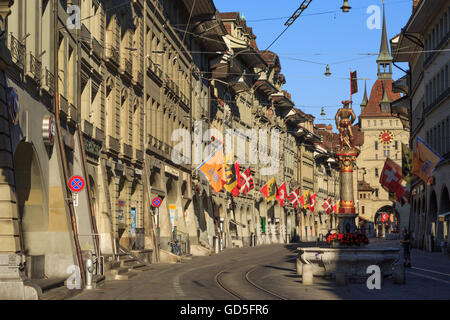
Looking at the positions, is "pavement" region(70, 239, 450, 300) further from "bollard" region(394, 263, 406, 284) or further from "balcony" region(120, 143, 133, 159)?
"balcony" region(120, 143, 133, 159)

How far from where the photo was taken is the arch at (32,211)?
26.5 m

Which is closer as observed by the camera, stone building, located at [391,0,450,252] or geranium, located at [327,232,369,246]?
geranium, located at [327,232,369,246]

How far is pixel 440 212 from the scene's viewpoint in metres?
56.5

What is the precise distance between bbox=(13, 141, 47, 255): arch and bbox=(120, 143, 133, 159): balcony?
1276cm

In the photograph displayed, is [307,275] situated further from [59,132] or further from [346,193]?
[59,132]

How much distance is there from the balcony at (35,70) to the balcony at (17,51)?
2.03ft

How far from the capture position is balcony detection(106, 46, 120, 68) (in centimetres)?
3719

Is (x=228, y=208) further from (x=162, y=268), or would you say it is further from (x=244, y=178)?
(x=162, y=268)

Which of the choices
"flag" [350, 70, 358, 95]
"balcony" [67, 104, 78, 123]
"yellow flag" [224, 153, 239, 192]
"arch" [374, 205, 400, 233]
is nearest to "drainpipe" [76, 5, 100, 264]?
"balcony" [67, 104, 78, 123]

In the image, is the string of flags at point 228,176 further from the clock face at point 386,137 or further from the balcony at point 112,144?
the clock face at point 386,137

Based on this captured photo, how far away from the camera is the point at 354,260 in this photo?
2811 centimetres

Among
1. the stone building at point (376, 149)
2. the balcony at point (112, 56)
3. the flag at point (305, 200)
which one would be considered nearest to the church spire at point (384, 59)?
the stone building at point (376, 149)

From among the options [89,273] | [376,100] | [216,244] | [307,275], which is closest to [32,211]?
[89,273]

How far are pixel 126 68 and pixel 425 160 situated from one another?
18076mm
